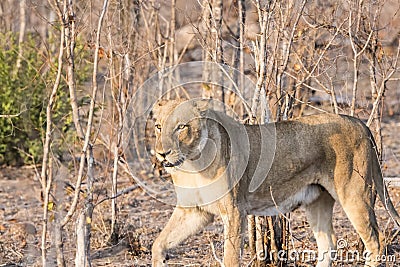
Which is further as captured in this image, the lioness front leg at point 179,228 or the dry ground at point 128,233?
the dry ground at point 128,233

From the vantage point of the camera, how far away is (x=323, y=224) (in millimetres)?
6195

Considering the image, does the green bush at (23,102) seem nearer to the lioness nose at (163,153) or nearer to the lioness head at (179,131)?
the lioness head at (179,131)

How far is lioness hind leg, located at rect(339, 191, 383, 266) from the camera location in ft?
19.1

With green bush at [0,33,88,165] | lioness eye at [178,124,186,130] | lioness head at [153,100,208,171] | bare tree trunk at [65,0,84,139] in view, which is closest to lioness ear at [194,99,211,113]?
lioness head at [153,100,208,171]

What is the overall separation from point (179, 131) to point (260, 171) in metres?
0.74

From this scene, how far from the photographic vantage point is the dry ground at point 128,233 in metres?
6.57

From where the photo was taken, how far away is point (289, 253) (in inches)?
243

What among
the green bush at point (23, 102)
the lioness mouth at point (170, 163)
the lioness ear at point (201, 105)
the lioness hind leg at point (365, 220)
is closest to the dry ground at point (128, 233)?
the lioness hind leg at point (365, 220)

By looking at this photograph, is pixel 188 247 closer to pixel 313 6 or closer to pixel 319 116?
pixel 319 116

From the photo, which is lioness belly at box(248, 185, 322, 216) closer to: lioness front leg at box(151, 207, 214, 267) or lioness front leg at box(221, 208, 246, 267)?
lioness front leg at box(221, 208, 246, 267)

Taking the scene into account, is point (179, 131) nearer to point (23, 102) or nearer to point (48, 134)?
point (48, 134)

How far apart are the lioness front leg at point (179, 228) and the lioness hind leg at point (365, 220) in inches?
39.6

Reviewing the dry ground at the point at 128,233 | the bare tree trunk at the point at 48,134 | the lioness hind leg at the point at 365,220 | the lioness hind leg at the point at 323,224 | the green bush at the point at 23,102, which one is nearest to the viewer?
the bare tree trunk at the point at 48,134

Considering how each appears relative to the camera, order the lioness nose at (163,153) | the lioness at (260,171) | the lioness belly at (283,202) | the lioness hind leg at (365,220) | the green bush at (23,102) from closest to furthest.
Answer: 1. the lioness nose at (163,153)
2. the lioness at (260,171)
3. the lioness belly at (283,202)
4. the lioness hind leg at (365,220)
5. the green bush at (23,102)
